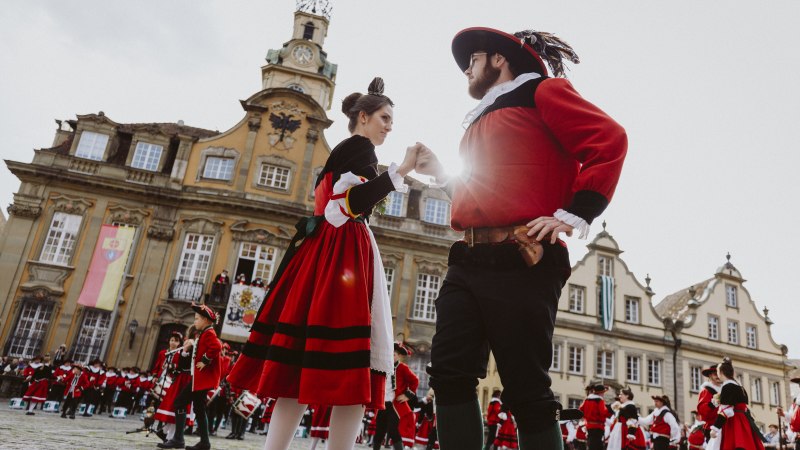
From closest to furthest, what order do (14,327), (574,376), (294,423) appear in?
(294,423) → (14,327) → (574,376)

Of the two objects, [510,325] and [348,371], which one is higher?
[510,325]

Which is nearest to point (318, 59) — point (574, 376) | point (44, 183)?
point (44, 183)

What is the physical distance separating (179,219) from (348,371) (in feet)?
79.2

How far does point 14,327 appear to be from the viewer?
2205cm

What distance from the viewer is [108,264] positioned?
2256cm

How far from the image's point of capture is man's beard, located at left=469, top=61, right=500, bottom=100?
110 inches

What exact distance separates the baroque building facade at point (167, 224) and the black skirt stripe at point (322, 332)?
812 inches

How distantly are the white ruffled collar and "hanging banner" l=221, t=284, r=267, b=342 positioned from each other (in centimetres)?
2042

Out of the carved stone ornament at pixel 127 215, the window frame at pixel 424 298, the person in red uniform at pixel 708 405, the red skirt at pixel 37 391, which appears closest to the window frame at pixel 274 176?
the carved stone ornament at pixel 127 215

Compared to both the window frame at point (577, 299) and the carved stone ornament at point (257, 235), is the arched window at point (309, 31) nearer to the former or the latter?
the carved stone ornament at point (257, 235)

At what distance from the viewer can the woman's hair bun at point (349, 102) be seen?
360 centimetres

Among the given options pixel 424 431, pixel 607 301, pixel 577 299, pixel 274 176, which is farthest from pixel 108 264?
pixel 607 301

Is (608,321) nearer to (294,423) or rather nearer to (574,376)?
(574,376)

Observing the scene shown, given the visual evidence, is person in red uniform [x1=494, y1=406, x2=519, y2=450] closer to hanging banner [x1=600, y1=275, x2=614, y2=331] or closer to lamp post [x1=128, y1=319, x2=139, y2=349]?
lamp post [x1=128, y1=319, x2=139, y2=349]
